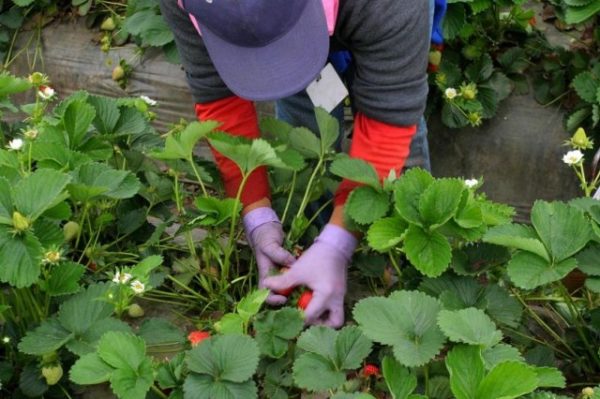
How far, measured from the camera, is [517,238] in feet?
4.50

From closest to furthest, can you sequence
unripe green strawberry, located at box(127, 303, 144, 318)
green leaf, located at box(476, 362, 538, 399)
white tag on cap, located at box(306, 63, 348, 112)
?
1. green leaf, located at box(476, 362, 538, 399)
2. unripe green strawberry, located at box(127, 303, 144, 318)
3. white tag on cap, located at box(306, 63, 348, 112)

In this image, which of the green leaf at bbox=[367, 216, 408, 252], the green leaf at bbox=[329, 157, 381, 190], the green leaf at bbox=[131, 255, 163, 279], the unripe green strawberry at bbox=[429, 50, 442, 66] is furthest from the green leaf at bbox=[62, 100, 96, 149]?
the unripe green strawberry at bbox=[429, 50, 442, 66]

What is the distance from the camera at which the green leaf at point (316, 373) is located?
1.29 m

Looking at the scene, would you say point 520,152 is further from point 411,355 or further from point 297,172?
point 411,355

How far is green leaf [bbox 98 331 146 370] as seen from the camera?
1317mm

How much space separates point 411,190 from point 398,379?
36cm

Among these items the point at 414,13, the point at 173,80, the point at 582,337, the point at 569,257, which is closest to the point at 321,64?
the point at 414,13

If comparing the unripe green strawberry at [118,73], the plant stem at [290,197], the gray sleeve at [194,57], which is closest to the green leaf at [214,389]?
the plant stem at [290,197]

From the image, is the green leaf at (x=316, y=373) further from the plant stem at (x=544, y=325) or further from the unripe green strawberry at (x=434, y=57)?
the unripe green strawberry at (x=434, y=57)

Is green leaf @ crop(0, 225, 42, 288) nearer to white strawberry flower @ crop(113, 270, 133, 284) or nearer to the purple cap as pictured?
white strawberry flower @ crop(113, 270, 133, 284)

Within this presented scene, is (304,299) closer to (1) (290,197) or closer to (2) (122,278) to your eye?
(1) (290,197)

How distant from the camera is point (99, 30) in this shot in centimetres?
324

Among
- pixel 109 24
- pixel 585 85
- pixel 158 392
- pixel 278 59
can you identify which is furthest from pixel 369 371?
pixel 109 24

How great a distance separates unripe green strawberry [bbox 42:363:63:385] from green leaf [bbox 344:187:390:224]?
55 centimetres
